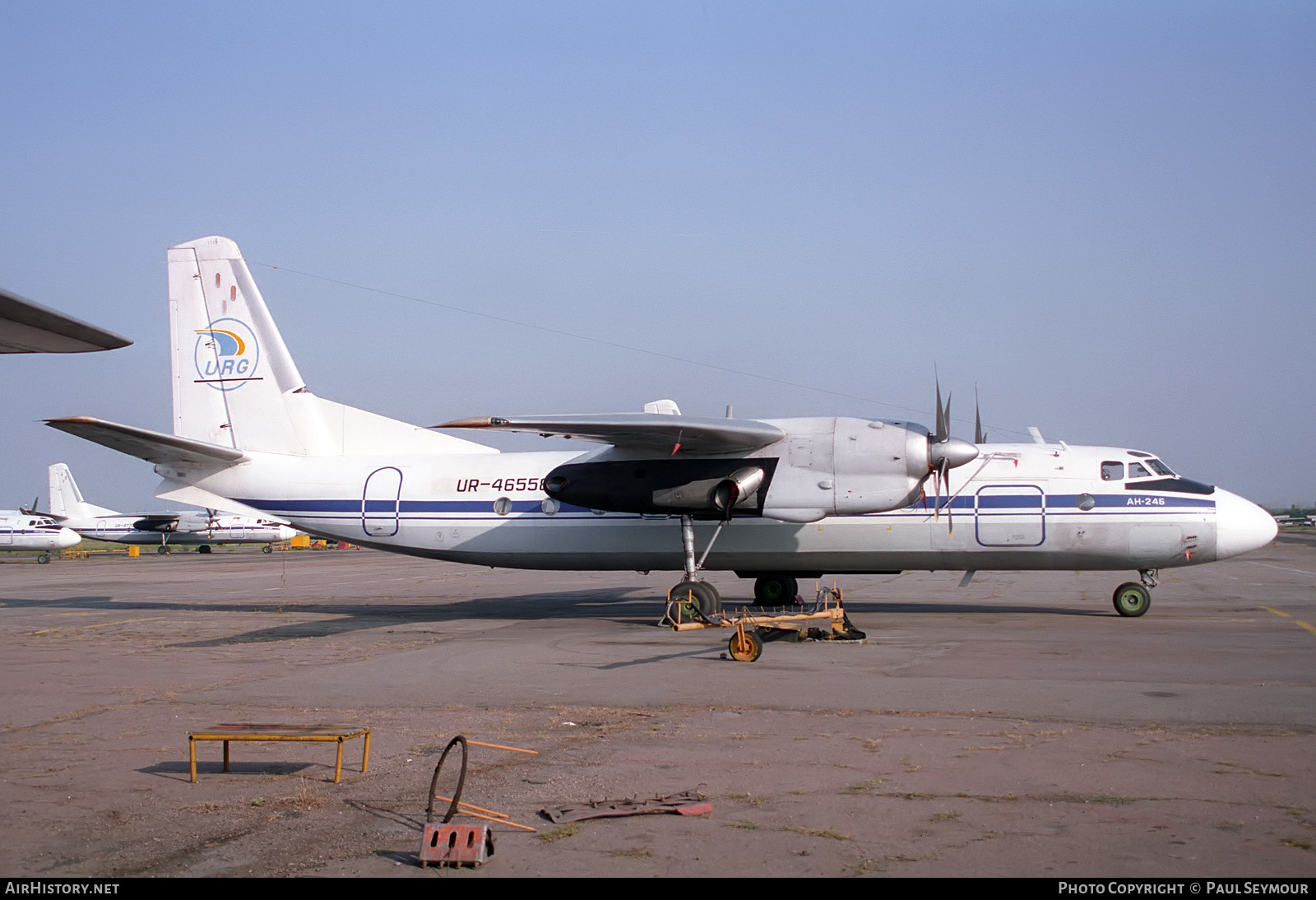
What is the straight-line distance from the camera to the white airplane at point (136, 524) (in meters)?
67.1

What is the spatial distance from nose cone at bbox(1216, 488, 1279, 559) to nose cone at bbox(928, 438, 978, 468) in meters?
5.01

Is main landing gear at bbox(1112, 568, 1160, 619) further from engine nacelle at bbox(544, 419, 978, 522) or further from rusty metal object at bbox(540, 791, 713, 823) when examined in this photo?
rusty metal object at bbox(540, 791, 713, 823)

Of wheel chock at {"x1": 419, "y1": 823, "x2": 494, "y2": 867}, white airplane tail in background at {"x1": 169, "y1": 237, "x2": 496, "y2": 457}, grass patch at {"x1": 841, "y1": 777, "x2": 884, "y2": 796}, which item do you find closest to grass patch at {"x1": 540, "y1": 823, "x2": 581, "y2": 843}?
wheel chock at {"x1": 419, "y1": 823, "x2": 494, "y2": 867}

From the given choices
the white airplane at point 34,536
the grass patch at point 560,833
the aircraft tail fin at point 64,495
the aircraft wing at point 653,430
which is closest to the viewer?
the grass patch at point 560,833

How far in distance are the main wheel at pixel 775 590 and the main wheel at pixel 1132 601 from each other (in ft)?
21.0

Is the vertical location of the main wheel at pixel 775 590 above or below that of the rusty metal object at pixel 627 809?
above

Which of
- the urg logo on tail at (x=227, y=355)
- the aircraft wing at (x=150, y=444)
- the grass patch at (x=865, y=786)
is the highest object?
the urg logo on tail at (x=227, y=355)

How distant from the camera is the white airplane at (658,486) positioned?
1742 cm

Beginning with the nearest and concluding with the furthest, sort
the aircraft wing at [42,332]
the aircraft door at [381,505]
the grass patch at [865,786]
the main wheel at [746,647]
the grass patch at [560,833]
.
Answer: the aircraft wing at [42,332] < the grass patch at [560,833] < the grass patch at [865,786] < the main wheel at [746,647] < the aircraft door at [381,505]

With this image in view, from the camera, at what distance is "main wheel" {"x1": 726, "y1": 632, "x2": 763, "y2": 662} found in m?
13.5

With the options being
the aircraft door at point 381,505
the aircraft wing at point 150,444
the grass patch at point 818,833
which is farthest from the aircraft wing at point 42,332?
the aircraft door at point 381,505

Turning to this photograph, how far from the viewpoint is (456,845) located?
5.56 m

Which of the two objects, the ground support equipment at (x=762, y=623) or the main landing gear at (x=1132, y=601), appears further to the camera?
the main landing gear at (x=1132, y=601)

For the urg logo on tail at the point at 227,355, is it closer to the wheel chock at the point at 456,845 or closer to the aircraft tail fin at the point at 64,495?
the wheel chock at the point at 456,845
